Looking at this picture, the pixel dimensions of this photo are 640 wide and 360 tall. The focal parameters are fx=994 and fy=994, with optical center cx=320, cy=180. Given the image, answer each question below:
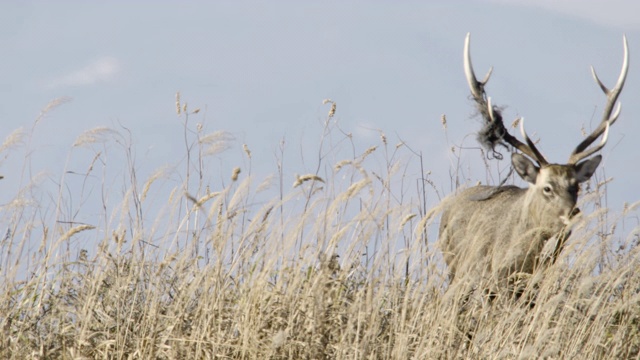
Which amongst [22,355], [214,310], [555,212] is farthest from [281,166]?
[555,212]

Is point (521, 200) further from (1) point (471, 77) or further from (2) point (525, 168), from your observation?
(1) point (471, 77)

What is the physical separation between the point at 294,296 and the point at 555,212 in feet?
10.3

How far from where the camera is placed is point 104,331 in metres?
5.16

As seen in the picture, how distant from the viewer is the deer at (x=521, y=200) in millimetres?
7617

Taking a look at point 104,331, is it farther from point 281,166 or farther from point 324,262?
point 281,166

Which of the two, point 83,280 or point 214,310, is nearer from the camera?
point 214,310

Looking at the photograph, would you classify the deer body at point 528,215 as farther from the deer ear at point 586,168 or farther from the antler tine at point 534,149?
the antler tine at point 534,149

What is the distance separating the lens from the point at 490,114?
8.34 meters

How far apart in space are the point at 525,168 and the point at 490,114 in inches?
24.0

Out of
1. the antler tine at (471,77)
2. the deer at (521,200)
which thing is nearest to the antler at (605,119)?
the deer at (521,200)

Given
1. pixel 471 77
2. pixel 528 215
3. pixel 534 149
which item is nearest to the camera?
pixel 528 215

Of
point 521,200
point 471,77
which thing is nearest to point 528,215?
point 521,200

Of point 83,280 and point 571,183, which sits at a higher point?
point 571,183

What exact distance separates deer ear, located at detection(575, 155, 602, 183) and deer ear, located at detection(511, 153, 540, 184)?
323 mm
